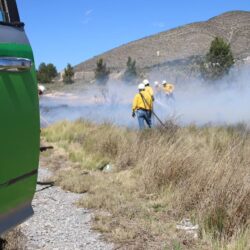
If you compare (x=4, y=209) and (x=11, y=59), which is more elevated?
(x=11, y=59)

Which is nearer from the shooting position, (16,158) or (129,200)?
(16,158)

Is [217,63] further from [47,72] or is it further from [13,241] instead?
[13,241]

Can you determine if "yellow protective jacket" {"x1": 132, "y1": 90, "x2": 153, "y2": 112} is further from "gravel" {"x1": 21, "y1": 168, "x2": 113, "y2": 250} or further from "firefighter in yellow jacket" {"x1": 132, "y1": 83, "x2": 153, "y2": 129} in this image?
"gravel" {"x1": 21, "y1": 168, "x2": 113, "y2": 250}

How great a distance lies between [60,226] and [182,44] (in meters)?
89.4

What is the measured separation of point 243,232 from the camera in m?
5.27

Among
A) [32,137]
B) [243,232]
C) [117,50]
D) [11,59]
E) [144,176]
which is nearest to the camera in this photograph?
[11,59]

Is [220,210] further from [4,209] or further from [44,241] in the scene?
[4,209]

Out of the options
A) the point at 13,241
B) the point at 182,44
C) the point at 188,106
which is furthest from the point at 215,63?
the point at 182,44

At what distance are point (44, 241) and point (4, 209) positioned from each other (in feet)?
9.12

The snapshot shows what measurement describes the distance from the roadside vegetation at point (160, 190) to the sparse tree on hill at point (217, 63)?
102 feet

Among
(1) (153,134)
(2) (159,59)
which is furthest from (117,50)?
(1) (153,134)

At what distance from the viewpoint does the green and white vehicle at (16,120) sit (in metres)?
2.69

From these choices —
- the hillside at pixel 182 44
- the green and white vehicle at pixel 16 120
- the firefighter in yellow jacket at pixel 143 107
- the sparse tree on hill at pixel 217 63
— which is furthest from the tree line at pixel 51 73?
the green and white vehicle at pixel 16 120

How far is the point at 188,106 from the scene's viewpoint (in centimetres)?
2952
